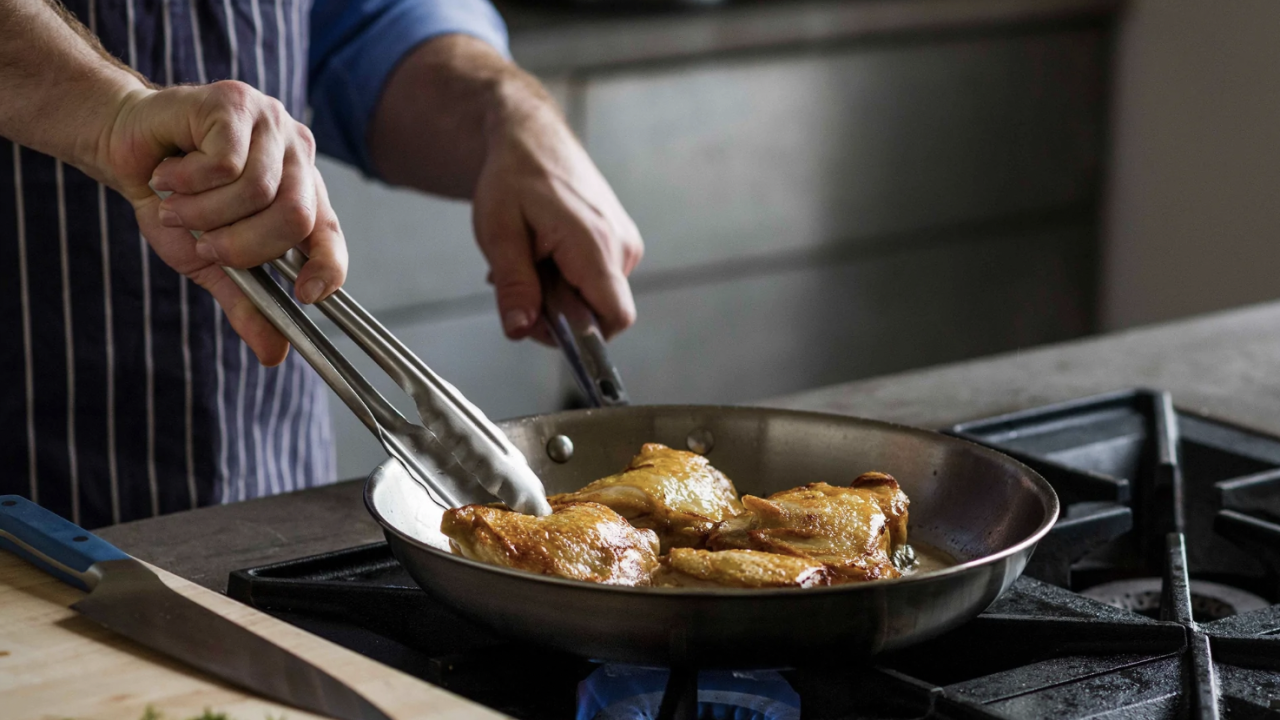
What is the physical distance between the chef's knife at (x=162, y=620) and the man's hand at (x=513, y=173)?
0.53 metres

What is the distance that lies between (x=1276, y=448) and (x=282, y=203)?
39.3 inches

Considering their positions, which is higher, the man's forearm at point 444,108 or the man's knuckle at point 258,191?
the man's forearm at point 444,108

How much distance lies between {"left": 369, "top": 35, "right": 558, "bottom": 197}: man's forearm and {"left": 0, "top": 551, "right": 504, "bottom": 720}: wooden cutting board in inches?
33.8

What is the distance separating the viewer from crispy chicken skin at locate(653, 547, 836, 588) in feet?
2.66

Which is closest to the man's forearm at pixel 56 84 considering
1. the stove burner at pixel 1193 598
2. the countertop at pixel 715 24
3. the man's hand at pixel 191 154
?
the man's hand at pixel 191 154

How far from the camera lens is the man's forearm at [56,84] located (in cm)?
104

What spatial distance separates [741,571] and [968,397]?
80cm

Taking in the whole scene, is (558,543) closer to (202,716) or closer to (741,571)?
(741,571)

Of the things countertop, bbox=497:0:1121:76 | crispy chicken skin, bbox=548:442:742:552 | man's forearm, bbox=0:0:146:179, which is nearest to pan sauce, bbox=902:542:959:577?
crispy chicken skin, bbox=548:442:742:552

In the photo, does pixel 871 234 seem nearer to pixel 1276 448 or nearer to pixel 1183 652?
pixel 1276 448

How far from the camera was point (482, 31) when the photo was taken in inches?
71.3

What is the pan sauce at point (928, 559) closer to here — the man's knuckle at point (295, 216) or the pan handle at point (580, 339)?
the pan handle at point (580, 339)

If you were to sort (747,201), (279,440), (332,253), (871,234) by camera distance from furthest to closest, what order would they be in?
(871,234) < (747,201) < (279,440) < (332,253)

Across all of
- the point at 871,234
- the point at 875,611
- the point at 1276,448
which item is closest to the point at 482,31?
the point at 1276,448
